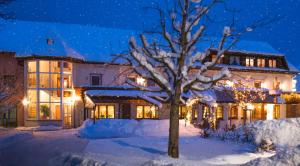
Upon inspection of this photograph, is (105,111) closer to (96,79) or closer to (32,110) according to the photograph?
(96,79)

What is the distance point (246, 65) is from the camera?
3872 centimetres

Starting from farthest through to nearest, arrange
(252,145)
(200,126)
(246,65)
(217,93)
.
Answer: (246,65)
(217,93)
(200,126)
(252,145)

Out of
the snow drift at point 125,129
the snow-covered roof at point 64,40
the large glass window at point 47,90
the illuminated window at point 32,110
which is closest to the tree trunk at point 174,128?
the snow drift at point 125,129

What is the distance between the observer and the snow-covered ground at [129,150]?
1115 centimetres

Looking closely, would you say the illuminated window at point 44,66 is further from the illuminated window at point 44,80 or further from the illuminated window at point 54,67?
the illuminated window at point 44,80

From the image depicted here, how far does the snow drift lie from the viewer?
22.4m

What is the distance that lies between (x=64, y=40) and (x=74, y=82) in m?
4.66

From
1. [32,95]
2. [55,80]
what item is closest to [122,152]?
[32,95]

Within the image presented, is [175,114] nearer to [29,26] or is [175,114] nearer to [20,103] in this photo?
[20,103]

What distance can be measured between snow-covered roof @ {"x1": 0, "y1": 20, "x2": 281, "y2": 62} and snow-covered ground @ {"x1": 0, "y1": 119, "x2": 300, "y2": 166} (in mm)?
8479

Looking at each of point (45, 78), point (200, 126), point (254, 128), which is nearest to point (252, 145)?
point (254, 128)

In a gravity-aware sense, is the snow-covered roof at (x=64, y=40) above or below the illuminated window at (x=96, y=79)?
above

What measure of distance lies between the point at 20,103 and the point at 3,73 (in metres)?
2.88

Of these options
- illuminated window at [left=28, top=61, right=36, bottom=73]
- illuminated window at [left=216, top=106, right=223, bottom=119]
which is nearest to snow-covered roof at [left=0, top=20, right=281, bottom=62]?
illuminated window at [left=28, top=61, right=36, bottom=73]
